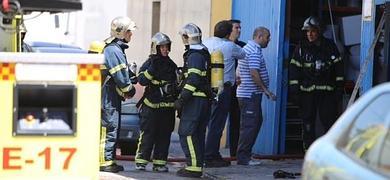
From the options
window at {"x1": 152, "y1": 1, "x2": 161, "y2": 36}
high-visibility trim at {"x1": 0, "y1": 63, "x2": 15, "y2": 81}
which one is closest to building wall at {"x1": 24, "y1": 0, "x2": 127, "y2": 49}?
window at {"x1": 152, "y1": 1, "x2": 161, "y2": 36}

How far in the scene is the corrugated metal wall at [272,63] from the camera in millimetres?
12430

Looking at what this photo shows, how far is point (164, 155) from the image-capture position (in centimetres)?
1095

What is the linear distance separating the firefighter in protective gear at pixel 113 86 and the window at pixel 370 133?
548 cm

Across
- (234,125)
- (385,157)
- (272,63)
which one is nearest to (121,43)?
(234,125)

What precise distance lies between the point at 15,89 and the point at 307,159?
6.95ft

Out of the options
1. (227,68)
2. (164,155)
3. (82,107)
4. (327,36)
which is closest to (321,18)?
(327,36)

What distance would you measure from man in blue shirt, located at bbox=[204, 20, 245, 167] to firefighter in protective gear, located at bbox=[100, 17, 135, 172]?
1249mm

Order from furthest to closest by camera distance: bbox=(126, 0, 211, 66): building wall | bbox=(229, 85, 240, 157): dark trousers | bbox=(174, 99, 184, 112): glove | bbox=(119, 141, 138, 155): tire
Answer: bbox=(126, 0, 211, 66): building wall → bbox=(119, 141, 138, 155): tire → bbox=(229, 85, 240, 157): dark trousers → bbox=(174, 99, 184, 112): glove

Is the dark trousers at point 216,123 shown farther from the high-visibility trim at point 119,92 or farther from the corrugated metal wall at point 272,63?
the high-visibility trim at point 119,92

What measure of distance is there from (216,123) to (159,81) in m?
1.32

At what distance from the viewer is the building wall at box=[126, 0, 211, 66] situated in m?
15.5

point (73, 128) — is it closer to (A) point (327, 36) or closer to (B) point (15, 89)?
(B) point (15, 89)

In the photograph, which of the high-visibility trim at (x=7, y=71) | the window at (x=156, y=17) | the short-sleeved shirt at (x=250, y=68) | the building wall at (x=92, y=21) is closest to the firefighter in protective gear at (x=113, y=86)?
the short-sleeved shirt at (x=250, y=68)

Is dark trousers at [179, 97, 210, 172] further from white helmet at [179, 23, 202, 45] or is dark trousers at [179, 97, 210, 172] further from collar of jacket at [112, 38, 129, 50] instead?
collar of jacket at [112, 38, 129, 50]
